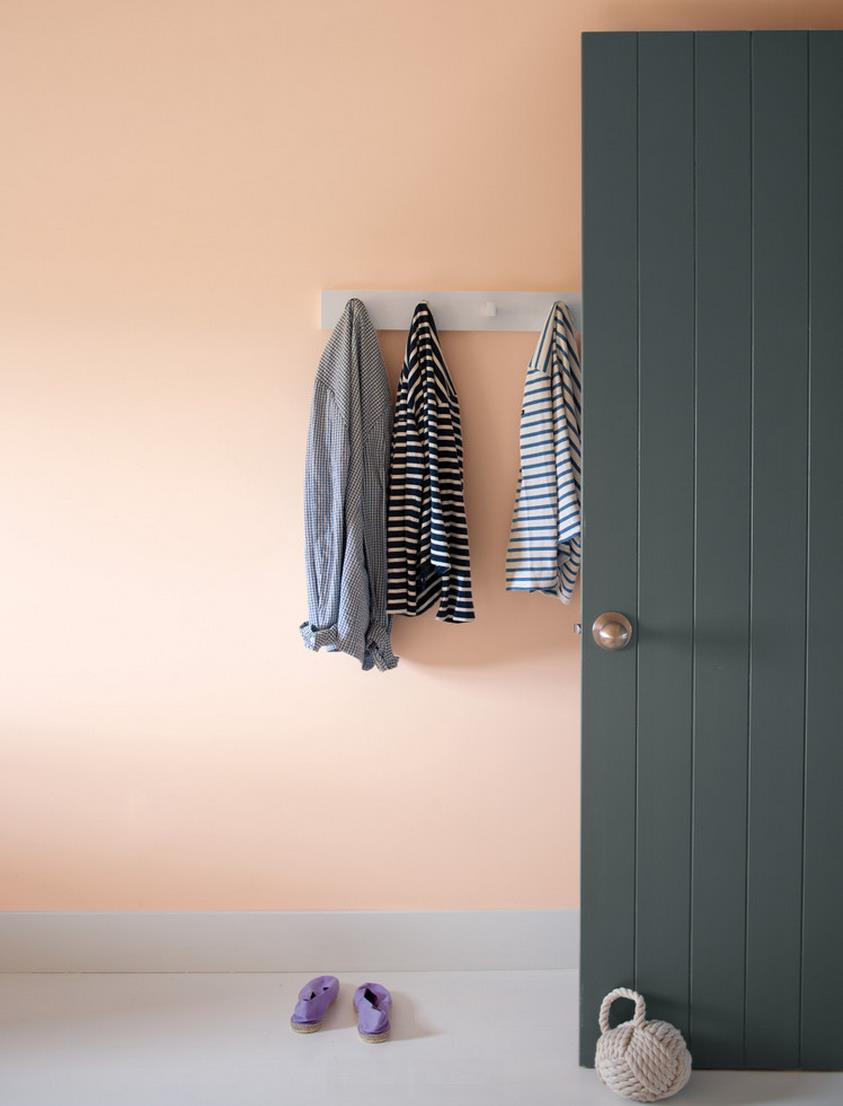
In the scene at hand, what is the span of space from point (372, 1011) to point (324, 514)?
3.47 ft

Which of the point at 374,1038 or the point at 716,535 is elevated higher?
the point at 716,535

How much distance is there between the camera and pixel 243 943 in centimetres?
198

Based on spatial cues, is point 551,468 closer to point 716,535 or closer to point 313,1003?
point 716,535

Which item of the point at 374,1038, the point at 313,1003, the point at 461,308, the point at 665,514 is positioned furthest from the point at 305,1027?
the point at 461,308

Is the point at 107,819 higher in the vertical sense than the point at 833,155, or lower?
lower

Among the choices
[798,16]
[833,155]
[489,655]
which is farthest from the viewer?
[489,655]

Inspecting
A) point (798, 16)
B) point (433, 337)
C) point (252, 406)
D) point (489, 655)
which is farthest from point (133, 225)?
point (798, 16)

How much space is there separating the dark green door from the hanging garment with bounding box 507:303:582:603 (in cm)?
26

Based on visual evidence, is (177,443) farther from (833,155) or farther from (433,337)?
(833,155)

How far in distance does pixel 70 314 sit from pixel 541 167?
1.14 meters

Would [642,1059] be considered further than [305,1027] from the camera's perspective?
No

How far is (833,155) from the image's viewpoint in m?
1.54

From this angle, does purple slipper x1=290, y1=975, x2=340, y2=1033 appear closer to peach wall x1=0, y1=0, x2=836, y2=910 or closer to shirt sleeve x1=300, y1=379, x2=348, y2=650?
peach wall x1=0, y1=0, x2=836, y2=910

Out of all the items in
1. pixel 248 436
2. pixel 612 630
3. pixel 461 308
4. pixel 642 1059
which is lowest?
pixel 642 1059
